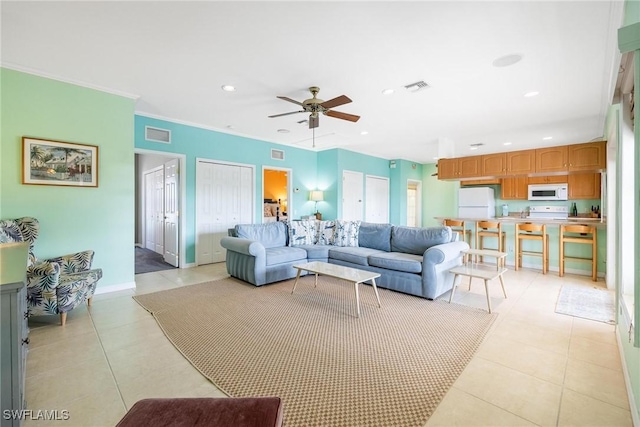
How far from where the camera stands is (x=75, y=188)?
135 inches

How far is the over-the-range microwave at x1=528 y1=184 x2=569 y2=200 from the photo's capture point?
5875 mm

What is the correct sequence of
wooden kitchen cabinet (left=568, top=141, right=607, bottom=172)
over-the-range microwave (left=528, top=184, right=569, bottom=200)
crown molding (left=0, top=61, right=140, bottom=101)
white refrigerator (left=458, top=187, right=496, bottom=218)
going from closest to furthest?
crown molding (left=0, top=61, right=140, bottom=101) < wooden kitchen cabinet (left=568, top=141, right=607, bottom=172) < over-the-range microwave (left=528, top=184, right=569, bottom=200) < white refrigerator (left=458, top=187, right=496, bottom=218)

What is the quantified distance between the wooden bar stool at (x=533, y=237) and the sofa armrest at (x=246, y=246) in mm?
4656

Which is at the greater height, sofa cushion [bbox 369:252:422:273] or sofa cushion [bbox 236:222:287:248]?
sofa cushion [bbox 236:222:287:248]

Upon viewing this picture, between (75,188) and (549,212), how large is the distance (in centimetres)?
852

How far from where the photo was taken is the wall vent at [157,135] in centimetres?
470

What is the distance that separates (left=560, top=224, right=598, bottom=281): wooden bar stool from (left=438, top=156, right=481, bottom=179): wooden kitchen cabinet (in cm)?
177

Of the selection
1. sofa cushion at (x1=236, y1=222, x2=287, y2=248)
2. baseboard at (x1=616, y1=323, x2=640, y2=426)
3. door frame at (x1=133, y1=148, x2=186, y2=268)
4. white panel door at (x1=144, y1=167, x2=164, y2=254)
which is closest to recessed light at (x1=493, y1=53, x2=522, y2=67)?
baseboard at (x1=616, y1=323, x2=640, y2=426)

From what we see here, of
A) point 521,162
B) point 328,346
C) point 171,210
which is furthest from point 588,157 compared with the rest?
point 171,210

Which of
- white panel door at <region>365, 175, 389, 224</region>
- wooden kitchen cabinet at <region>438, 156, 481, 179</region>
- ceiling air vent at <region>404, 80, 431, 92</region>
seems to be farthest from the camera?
white panel door at <region>365, 175, 389, 224</region>

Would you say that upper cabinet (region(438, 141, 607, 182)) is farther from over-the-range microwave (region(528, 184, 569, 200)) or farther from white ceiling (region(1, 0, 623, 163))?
over-the-range microwave (region(528, 184, 569, 200))

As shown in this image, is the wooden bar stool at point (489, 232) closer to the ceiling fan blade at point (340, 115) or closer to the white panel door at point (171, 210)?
the ceiling fan blade at point (340, 115)

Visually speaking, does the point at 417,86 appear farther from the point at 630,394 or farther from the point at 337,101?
the point at 630,394

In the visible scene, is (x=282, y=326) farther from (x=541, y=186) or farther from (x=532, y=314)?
(x=541, y=186)
